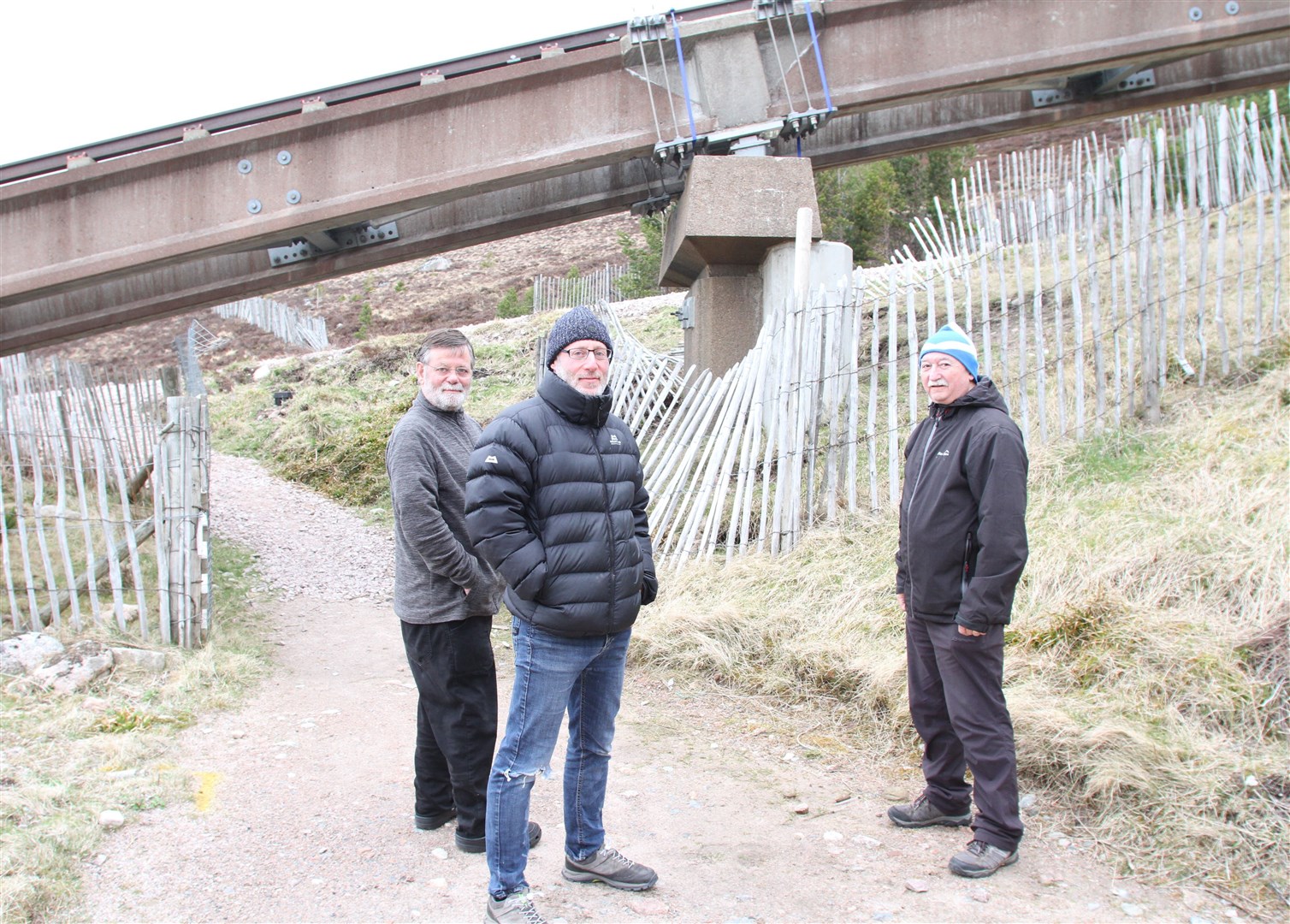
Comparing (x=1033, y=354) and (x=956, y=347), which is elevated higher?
(x=1033, y=354)

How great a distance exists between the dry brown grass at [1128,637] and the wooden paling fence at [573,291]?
19159 millimetres

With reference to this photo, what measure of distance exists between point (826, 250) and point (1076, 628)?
13.7 ft

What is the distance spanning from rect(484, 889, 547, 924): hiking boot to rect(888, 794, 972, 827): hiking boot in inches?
57.9

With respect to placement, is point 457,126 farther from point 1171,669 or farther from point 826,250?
point 1171,669

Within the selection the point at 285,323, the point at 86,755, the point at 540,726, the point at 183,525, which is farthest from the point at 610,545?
the point at 285,323

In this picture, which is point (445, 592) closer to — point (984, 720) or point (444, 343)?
point (444, 343)

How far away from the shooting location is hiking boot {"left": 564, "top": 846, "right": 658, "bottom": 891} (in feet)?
10.4

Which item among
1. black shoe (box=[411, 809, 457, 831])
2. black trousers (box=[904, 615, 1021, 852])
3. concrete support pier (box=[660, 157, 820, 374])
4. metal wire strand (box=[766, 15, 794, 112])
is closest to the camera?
black trousers (box=[904, 615, 1021, 852])

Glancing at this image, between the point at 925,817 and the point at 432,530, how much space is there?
2.14 m

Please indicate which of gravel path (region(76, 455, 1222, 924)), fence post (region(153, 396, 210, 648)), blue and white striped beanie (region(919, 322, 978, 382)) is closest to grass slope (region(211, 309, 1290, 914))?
gravel path (region(76, 455, 1222, 924))

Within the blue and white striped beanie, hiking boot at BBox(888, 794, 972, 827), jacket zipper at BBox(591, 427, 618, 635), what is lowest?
hiking boot at BBox(888, 794, 972, 827)

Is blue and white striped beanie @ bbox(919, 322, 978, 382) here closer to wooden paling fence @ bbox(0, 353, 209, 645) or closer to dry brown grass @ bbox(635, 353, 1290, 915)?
dry brown grass @ bbox(635, 353, 1290, 915)

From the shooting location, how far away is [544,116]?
8.16 m

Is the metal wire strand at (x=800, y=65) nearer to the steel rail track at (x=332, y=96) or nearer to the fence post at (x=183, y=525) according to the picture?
the steel rail track at (x=332, y=96)
